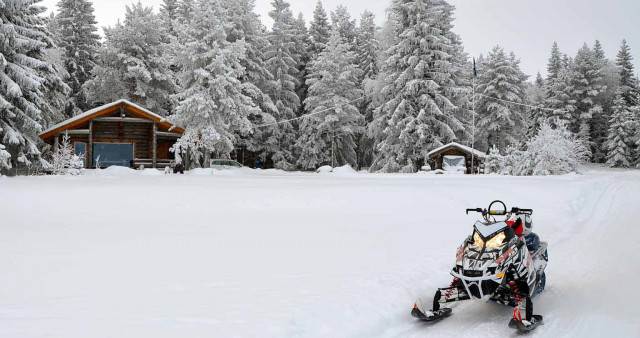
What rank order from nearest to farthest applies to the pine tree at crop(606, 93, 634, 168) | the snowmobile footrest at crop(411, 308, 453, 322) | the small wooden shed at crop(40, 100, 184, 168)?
the snowmobile footrest at crop(411, 308, 453, 322) → the small wooden shed at crop(40, 100, 184, 168) → the pine tree at crop(606, 93, 634, 168)

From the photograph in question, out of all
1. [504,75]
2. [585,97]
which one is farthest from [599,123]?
[504,75]

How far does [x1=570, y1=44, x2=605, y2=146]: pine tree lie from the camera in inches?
2224

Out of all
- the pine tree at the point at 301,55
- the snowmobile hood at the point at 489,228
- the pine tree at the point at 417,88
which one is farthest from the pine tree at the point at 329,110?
the snowmobile hood at the point at 489,228

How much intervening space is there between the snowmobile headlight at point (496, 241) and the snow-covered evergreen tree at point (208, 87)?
2789 cm

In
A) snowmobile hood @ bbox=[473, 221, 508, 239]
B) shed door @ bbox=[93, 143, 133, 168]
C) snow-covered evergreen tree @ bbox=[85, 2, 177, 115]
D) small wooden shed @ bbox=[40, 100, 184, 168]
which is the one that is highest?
snow-covered evergreen tree @ bbox=[85, 2, 177, 115]

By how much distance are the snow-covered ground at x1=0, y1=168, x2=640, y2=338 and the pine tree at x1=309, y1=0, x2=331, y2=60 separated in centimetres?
3861

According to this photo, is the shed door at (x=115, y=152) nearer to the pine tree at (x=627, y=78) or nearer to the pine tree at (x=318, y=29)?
the pine tree at (x=318, y=29)

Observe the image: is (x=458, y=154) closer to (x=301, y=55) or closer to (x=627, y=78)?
(x=301, y=55)

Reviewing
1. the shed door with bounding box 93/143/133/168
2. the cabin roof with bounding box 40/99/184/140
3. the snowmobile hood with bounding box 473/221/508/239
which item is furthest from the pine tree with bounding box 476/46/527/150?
the snowmobile hood with bounding box 473/221/508/239

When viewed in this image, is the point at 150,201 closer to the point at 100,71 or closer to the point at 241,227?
the point at 241,227

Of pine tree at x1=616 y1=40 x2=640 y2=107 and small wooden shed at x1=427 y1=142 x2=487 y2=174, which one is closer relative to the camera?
small wooden shed at x1=427 y1=142 x2=487 y2=174

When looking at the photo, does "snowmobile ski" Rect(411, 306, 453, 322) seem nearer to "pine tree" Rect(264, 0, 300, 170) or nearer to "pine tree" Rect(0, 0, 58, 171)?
"pine tree" Rect(0, 0, 58, 171)

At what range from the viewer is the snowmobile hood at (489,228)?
19.1 ft

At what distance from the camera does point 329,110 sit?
43.7 m
